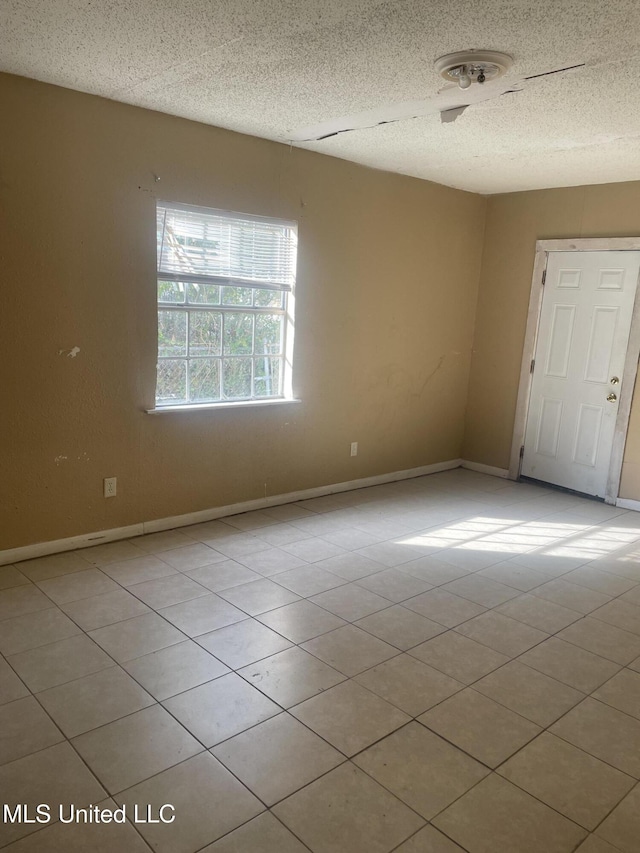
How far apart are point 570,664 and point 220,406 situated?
98.2 inches

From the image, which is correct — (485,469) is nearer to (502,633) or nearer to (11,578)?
(502,633)

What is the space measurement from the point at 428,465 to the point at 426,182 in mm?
2426

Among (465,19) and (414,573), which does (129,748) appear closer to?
(414,573)

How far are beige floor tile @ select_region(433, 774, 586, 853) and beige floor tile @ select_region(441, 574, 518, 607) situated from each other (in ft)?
4.29

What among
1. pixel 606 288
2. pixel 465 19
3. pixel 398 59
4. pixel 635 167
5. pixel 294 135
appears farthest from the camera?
pixel 606 288

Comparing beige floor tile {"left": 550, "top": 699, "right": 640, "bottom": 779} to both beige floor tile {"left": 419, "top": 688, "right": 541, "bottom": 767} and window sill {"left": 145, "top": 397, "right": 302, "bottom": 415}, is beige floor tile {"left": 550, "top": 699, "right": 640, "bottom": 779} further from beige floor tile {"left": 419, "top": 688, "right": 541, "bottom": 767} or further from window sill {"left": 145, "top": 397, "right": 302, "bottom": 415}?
window sill {"left": 145, "top": 397, "right": 302, "bottom": 415}

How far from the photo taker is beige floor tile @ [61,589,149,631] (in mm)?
2812

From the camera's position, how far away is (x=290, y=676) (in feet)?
8.10

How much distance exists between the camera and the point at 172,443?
12.8ft

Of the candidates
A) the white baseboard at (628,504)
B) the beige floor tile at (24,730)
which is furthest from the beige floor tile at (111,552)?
the white baseboard at (628,504)

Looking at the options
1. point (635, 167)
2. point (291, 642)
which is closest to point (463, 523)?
point (291, 642)

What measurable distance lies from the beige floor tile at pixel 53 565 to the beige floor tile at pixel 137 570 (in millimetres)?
154

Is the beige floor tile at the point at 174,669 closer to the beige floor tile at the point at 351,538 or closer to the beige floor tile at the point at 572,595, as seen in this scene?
the beige floor tile at the point at 351,538

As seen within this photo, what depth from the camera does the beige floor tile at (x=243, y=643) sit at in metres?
2.58
